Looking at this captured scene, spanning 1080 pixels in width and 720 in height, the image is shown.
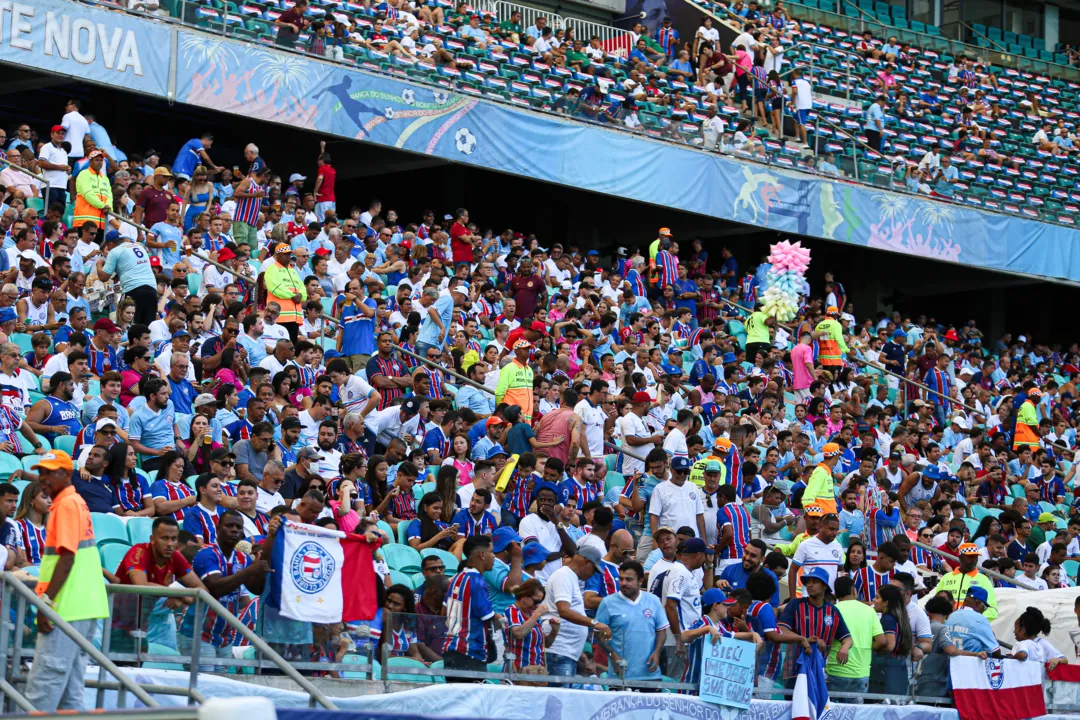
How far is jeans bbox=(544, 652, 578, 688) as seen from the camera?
1061 cm

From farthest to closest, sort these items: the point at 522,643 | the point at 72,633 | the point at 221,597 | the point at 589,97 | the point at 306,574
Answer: the point at 589,97, the point at 522,643, the point at 306,574, the point at 221,597, the point at 72,633

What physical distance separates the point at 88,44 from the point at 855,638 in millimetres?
12568

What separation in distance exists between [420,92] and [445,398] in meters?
9.14

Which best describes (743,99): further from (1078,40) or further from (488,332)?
(1078,40)

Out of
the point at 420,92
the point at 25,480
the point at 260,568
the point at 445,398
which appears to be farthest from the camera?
the point at 420,92

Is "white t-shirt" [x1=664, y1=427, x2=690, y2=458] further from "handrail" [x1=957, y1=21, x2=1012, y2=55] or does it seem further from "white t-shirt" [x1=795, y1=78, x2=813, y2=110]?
"handrail" [x1=957, y1=21, x2=1012, y2=55]

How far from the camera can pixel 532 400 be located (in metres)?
15.6

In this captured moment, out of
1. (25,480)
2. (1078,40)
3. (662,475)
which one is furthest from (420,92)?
(1078,40)

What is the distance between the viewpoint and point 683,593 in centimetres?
1138

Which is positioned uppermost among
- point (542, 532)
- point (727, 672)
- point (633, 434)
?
point (633, 434)

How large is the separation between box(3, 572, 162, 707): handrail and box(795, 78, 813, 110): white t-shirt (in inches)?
858

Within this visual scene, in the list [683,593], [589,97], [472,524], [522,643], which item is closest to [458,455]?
[472,524]

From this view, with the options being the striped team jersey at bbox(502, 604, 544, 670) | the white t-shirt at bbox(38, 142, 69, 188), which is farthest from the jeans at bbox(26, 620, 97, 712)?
the white t-shirt at bbox(38, 142, 69, 188)

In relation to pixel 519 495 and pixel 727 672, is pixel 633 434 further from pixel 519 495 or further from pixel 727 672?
pixel 727 672
